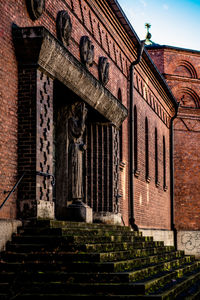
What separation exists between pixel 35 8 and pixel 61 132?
12.4 ft

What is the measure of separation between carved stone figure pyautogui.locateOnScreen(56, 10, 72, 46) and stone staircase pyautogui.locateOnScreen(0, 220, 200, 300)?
4281mm

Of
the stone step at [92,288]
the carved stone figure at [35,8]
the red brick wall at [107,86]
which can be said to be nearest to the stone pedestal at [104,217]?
the red brick wall at [107,86]

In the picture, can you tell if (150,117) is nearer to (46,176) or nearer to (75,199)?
(75,199)

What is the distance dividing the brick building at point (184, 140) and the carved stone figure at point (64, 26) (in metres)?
18.3

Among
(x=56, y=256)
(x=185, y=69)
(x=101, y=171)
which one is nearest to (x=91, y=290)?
(x=56, y=256)

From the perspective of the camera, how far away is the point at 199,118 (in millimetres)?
32375

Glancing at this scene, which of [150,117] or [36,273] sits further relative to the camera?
[150,117]

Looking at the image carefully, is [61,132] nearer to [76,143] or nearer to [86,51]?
[76,143]

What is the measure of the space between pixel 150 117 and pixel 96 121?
911 centimetres

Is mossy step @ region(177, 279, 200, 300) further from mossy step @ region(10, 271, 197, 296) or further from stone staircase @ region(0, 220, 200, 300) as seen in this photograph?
mossy step @ region(10, 271, 197, 296)

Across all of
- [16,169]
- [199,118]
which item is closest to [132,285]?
[16,169]

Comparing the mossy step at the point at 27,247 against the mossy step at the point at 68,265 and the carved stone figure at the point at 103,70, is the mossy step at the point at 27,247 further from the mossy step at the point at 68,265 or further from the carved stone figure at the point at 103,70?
the carved stone figure at the point at 103,70

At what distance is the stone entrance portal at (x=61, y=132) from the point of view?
11.0 metres

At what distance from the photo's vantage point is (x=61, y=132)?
48.1 ft
